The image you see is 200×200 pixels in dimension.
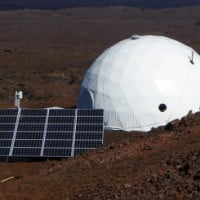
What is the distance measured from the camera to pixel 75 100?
95.2ft

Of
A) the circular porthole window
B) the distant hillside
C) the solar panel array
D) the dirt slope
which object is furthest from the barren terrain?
the distant hillside

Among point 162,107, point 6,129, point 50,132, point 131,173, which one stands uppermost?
point 162,107

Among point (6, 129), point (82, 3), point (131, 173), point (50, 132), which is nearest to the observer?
point (131, 173)

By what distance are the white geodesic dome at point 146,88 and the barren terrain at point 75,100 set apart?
71 cm

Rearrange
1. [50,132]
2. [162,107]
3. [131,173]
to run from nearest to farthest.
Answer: [131,173] < [50,132] < [162,107]

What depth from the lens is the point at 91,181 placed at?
12641mm

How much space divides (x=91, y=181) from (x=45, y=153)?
17.9 ft

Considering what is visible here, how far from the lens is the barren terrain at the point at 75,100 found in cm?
1155

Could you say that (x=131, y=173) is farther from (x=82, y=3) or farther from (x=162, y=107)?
(x=82, y=3)

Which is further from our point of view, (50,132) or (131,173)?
(50,132)

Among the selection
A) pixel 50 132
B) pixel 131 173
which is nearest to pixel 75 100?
pixel 50 132

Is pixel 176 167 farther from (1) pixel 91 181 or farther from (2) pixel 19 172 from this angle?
(2) pixel 19 172

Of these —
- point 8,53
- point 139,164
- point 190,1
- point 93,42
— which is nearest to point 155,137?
point 139,164

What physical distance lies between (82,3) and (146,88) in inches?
2778
